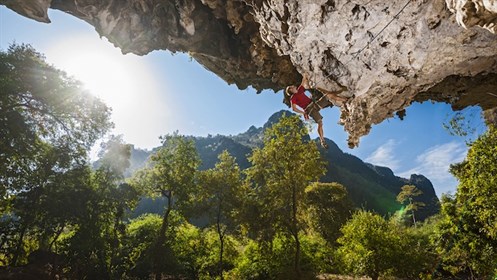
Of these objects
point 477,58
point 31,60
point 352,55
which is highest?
point 31,60

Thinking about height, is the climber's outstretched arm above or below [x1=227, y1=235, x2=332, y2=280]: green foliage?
above

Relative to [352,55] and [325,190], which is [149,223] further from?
[352,55]

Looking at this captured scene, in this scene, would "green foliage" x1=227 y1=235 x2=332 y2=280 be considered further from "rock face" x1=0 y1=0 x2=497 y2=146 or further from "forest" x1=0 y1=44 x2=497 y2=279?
"rock face" x1=0 y1=0 x2=497 y2=146

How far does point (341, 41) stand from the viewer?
8320 mm

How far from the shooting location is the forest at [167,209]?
1727 centimetres

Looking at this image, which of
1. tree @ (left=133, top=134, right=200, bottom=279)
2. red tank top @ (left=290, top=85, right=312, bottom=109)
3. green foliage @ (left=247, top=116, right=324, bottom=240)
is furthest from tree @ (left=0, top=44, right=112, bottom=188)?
red tank top @ (left=290, top=85, right=312, bottom=109)

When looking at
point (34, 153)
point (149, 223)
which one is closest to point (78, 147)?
point (34, 153)

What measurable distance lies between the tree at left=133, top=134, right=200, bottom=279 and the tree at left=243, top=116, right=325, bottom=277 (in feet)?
20.2

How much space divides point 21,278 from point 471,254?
27.2m

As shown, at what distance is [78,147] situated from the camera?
23938 mm

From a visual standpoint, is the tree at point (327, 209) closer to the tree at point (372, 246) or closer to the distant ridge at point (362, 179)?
the tree at point (372, 246)

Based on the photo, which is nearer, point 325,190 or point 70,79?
point 70,79

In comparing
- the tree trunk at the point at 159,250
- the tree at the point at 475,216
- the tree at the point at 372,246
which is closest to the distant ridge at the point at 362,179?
the tree trunk at the point at 159,250

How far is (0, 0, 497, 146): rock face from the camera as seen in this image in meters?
6.34
